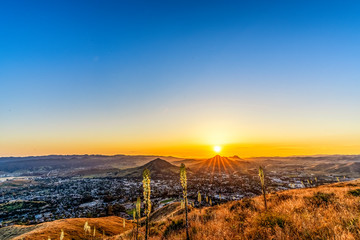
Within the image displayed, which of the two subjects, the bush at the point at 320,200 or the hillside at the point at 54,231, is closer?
the bush at the point at 320,200

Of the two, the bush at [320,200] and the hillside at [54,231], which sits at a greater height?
the bush at [320,200]

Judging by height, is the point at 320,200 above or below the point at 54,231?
above

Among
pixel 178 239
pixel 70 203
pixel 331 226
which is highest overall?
pixel 331 226

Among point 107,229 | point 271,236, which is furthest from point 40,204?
point 271,236

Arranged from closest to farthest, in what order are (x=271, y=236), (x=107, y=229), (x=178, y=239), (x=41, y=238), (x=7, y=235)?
(x=271, y=236), (x=178, y=239), (x=41, y=238), (x=7, y=235), (x=107, y=229)

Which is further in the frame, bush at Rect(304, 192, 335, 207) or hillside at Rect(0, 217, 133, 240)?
hillside at Rect(0, 217, 133, 240)

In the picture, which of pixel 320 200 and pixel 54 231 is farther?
pixel 54 231

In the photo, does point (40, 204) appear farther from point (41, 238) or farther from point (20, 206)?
point (41, 238)

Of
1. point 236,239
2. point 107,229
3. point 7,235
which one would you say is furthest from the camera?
point 107,229

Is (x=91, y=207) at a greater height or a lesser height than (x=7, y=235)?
lesser

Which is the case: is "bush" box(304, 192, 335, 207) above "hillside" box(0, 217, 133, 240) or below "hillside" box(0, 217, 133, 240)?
above

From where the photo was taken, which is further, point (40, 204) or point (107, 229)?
point (40, 204)
